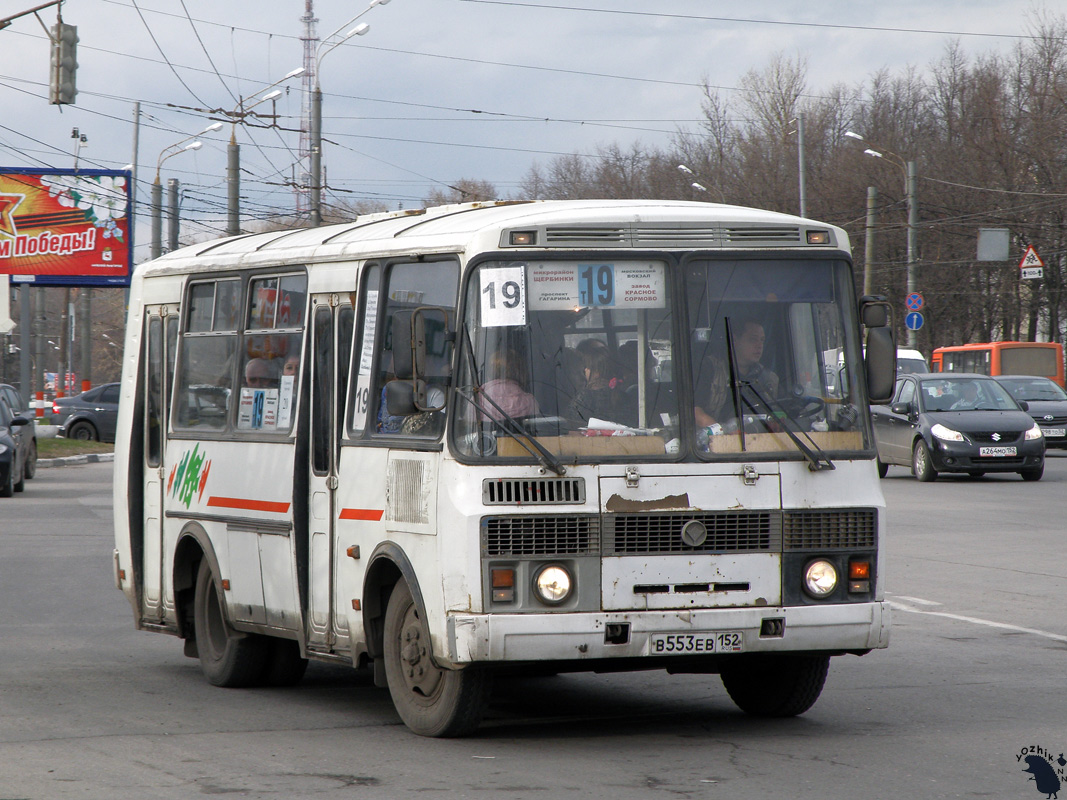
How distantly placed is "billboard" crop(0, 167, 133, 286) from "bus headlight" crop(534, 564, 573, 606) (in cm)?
3625

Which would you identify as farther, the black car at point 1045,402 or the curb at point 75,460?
the black car at point 1045,402

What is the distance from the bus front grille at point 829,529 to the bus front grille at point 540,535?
2.93 feet

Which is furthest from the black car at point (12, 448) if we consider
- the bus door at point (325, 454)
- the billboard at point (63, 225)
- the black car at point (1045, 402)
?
the black car at point (1045, 402)

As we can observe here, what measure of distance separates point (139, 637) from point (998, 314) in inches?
1988

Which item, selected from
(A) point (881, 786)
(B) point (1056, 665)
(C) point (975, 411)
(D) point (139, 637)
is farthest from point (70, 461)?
(A) point (881, 786)

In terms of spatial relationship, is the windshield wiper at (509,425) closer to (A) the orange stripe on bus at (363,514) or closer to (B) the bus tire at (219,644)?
(A) the orange stripe on bus at (363,514)

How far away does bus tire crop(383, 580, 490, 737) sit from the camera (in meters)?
6.92

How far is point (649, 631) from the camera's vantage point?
6.78 m

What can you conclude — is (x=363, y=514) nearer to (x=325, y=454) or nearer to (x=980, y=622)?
(x=325, y=454)

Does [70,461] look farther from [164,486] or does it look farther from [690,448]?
[690,448]

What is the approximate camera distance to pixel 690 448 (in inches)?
274

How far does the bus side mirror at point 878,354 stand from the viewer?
7.47m

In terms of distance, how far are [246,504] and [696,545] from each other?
281 cm

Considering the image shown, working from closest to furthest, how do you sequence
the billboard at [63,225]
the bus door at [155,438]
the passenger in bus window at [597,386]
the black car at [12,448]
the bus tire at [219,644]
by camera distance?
the passenger in bus window at [597,386], the bus tire at [219,644], the bus door at [155,438], the black car at [12,448], the billboard at [63,225]
